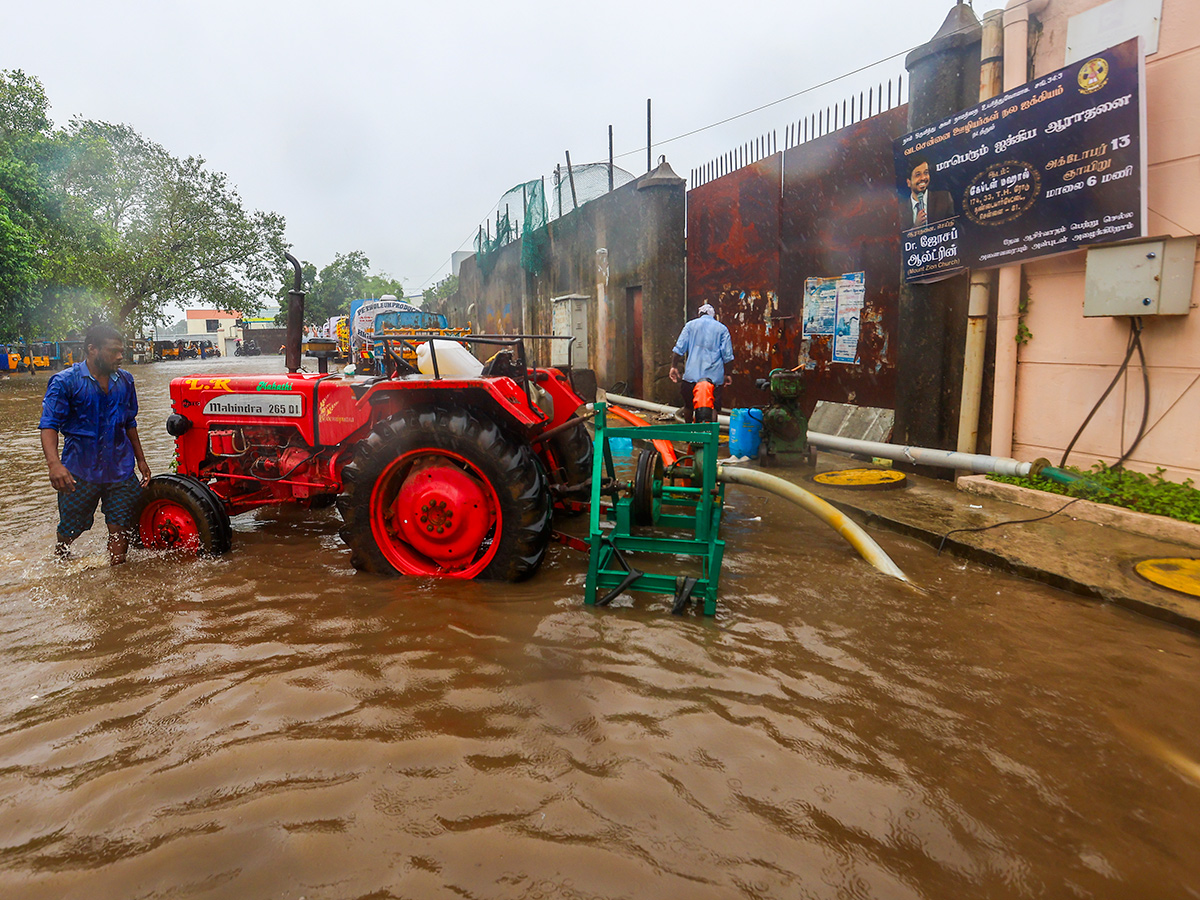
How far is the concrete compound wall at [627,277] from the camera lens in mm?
11328

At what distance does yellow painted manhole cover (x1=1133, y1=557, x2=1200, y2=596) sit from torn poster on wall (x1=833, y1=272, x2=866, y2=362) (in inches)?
172

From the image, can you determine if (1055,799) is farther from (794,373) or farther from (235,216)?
(235,216)

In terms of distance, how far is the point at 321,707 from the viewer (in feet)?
8.34

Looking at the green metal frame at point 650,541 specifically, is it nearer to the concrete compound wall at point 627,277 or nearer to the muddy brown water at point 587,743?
the muddy brown water at point 587,743

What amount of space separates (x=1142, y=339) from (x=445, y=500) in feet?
16.2

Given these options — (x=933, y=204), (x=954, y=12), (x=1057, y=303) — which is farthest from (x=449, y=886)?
(x=954, y=12)

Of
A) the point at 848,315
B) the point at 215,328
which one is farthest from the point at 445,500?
the point at 215,328

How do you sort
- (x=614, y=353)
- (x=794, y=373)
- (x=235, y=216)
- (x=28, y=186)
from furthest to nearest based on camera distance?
(x=235, y=216), (x=28, y=186), (x=614, y=353), (x=794, y=373)

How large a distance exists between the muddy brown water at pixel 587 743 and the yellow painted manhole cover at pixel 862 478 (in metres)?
2.03

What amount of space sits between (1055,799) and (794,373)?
16.7 ft

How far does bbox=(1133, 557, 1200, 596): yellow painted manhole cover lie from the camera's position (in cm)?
346

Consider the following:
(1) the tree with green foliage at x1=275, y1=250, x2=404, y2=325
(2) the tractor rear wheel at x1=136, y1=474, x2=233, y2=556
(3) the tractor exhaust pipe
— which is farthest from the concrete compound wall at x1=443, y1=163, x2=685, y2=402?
(1) the tree with green foliage at x1=275, y1=250, x2=404, y2=325

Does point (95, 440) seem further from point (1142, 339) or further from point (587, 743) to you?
point (1142, 339)

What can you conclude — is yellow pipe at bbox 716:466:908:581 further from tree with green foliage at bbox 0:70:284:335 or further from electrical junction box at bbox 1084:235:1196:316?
tree with green foliage at bbox 0:70:284:335
